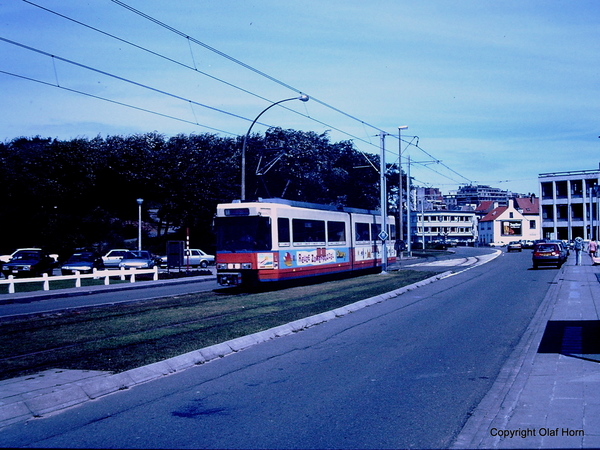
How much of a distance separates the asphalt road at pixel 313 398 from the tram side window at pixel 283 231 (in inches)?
415

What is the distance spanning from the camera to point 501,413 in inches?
252

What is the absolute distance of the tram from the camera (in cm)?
2253

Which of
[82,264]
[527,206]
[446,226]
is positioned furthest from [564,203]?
[82,264]

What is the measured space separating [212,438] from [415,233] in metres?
135

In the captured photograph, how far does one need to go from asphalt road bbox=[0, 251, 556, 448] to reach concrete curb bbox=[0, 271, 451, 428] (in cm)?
18

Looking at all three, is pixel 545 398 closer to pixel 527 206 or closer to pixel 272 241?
pixel 272 241

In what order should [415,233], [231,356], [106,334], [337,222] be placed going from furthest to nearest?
[415,233]
[337,222]
[106,334]
[231,356]

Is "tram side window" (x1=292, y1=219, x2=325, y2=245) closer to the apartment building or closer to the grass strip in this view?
the grass strip

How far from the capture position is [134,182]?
55.4 meters

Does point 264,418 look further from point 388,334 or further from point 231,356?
point 388,334

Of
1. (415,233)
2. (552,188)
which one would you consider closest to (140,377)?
(552,188)

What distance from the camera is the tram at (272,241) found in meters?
22.5

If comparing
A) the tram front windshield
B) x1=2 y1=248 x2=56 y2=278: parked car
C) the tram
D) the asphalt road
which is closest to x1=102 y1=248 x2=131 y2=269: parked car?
x1=2 y1=248 x2=56 y2=278: parked car

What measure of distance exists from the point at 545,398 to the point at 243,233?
1666 cm
